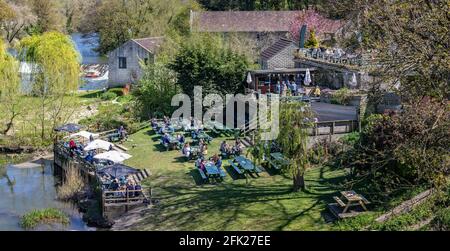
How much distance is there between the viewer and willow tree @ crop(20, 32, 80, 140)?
134 feet

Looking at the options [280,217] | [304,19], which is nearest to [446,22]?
[280,217]

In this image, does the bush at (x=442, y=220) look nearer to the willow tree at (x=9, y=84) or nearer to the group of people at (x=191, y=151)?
the group of people at (x=191, y=151)

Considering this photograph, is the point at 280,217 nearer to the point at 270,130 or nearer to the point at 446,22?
the point at 270,130

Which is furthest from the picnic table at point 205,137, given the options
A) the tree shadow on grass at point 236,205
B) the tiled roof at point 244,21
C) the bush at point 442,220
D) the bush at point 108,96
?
the tiled roof at point 244,21

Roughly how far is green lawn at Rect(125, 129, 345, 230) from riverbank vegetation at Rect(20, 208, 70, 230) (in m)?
3.92

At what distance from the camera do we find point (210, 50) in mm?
42750

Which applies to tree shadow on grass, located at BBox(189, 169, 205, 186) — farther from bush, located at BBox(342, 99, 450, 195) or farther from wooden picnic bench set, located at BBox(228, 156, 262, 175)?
bush, located at BBox(342, 99, 450, 195)

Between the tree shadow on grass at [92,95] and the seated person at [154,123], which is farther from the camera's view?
the tree shadow on grass at [92,95]

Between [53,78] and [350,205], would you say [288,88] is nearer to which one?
[53,78]

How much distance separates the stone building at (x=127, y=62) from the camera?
5759cm

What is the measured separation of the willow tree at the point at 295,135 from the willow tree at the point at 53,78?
18.9 meters

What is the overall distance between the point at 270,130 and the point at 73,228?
8965 millimetres
